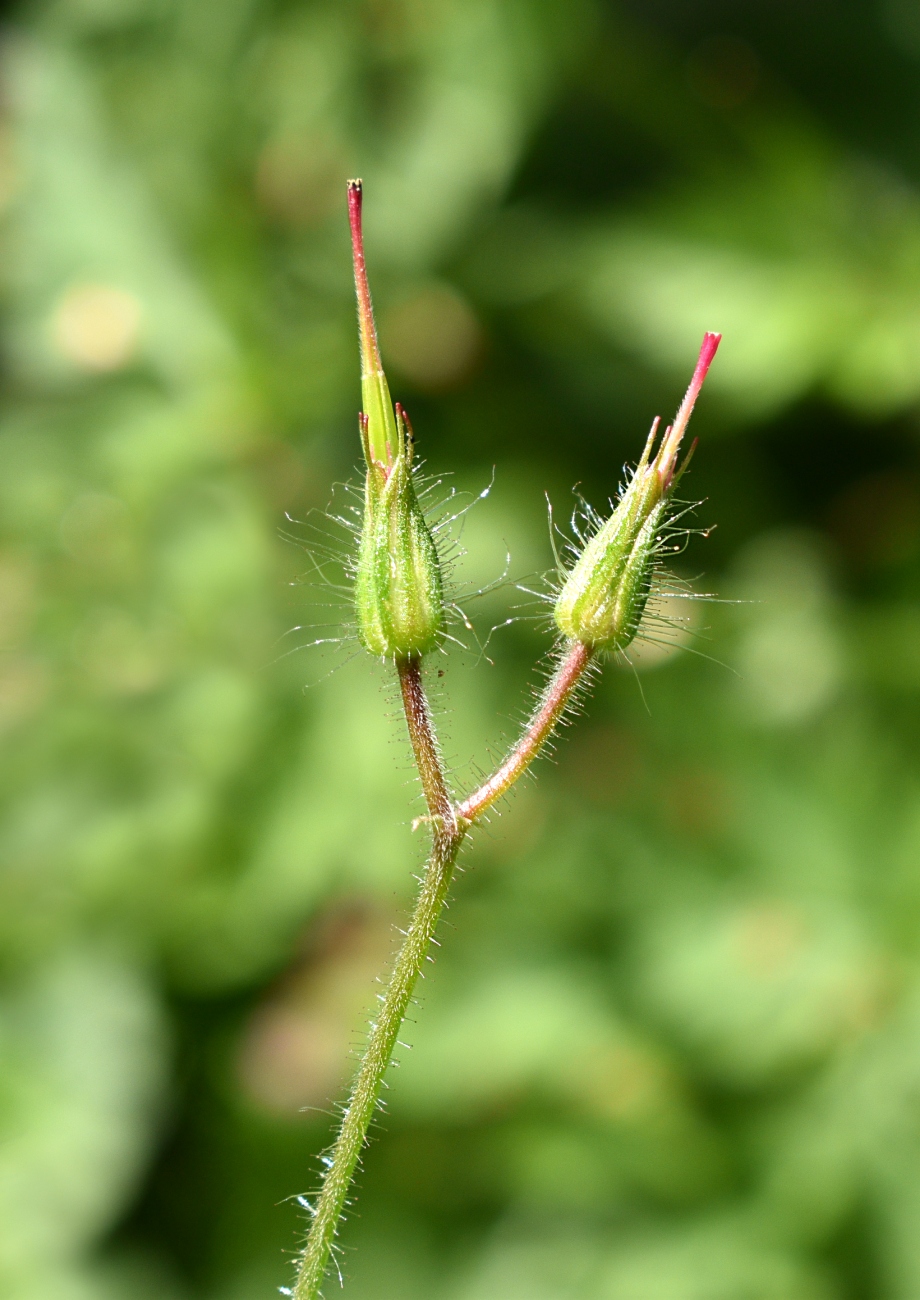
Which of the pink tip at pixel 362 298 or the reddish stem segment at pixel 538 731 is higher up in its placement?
the pink tip at pixel 362 298

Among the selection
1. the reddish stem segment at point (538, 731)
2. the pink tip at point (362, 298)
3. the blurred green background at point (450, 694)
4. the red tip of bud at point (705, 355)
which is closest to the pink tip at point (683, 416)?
the red tip of bud at point (705, 355)

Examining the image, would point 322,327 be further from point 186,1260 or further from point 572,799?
point 186,1260

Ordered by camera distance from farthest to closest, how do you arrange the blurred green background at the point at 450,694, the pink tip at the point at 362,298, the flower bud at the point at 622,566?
the blurred green background at the point at 450,694 < the flower bud at the point at 622,566 < the pink tip at the point at 362,298

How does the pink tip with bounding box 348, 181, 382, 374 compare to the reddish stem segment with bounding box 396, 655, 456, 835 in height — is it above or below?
above

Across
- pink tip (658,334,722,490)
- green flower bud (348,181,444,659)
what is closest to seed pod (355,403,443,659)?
green flower bud (348,181,444,659)

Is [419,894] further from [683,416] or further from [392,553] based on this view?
[683,416]

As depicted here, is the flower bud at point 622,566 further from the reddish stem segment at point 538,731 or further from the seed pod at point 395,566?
the seed pod at point 395,566

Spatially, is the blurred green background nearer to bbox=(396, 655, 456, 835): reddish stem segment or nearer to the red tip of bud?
bbox=(396, 655, 456, 835): reddish stem segment

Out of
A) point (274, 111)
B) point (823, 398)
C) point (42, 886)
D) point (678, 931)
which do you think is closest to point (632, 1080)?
point (678, 931)
